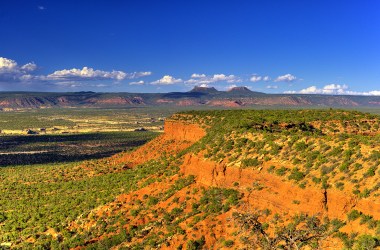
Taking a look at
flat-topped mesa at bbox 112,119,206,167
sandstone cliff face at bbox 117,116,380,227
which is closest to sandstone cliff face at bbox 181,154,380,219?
sandstone cliff face at bbox 117,116,380,227

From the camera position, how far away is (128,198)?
133 ft

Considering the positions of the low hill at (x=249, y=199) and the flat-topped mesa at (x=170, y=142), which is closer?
the low hill at (x=249, y=199)

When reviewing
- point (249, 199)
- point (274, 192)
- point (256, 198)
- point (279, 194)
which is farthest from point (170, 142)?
point (279, 194)

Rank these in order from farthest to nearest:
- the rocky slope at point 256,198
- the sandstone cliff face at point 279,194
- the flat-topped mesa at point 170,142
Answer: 1. the flat-topped mesa at point 170,142
2. the sandstone cliff face at point 279,194
3. the rocky slope at point 256,198

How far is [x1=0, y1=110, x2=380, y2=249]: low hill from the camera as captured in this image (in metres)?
22.0

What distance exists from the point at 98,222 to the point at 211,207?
12.8 metres

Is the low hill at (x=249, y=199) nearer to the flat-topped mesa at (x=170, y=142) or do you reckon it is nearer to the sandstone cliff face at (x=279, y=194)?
the sandstone cliff face at (x=279, y=194)

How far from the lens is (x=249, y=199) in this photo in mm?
29125

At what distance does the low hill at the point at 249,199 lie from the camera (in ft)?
72.2

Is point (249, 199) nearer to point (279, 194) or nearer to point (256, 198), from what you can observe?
point (256, 198)

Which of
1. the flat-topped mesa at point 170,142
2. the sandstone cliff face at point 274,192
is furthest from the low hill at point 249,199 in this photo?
the flat-topped mesa at point 170,142

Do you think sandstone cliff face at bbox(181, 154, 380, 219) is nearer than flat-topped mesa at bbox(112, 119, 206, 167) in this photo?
Yes

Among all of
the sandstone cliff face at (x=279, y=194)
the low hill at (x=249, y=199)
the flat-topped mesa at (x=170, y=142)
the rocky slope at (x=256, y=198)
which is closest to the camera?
the rocky slope at (x=256, y=198)

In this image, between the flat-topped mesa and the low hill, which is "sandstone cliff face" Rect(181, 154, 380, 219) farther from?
the flat-topped mesa
